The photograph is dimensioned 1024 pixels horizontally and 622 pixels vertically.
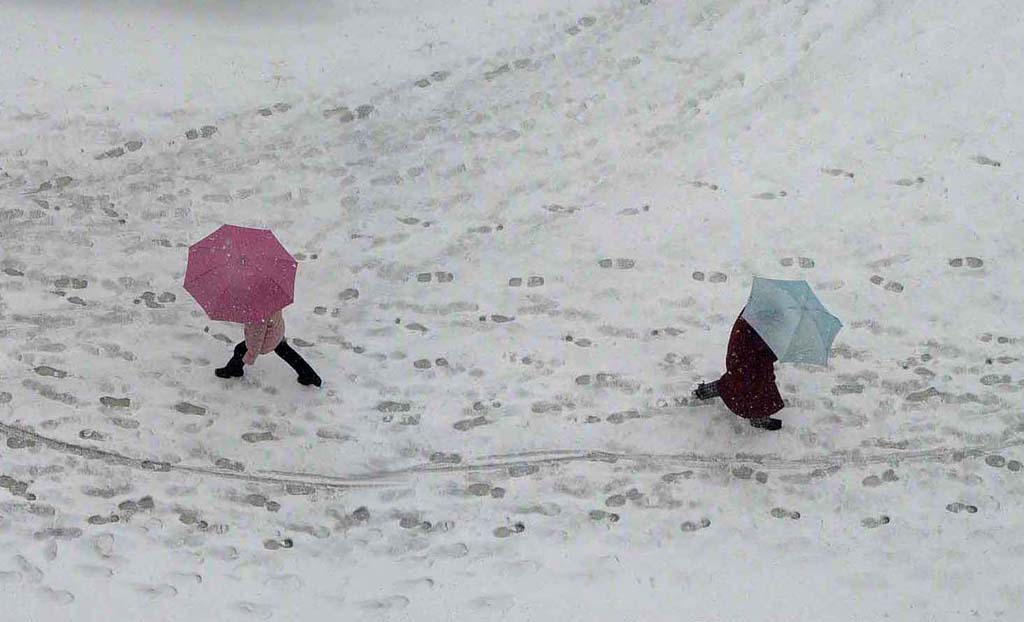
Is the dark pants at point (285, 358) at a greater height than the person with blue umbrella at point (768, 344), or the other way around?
the person with blue umbrella at point (768, 344)

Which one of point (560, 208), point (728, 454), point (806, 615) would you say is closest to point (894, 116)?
point (560, 208)

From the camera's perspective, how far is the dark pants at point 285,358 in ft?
25.9

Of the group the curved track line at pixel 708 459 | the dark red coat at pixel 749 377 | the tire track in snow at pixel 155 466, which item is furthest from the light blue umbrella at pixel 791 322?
the tire track in snow at pixel 155 466

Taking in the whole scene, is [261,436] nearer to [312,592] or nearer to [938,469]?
[312,592]

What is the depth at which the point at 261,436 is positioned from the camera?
25.6 ft

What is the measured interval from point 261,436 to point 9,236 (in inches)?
132

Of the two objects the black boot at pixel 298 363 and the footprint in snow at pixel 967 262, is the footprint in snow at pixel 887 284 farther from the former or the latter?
the black boot at pixel 298 363

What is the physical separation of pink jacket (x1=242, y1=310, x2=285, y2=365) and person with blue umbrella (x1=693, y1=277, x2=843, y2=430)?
327 centimetres

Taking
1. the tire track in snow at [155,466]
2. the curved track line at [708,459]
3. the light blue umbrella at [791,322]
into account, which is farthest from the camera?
the curved track line at [708,459]

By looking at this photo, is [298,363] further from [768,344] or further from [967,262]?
[967,262]

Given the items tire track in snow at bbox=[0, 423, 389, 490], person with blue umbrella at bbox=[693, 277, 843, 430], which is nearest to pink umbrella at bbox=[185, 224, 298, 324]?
tire track in snow at bbox=[0, 423, 389, 490]

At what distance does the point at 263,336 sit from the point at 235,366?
595 mm

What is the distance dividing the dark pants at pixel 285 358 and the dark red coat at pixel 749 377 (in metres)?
3.22

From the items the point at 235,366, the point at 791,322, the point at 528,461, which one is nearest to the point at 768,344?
the point at 791,322
